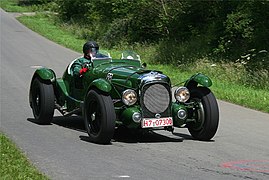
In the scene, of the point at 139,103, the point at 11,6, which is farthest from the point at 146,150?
the point at 11,6

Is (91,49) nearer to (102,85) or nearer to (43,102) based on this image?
(43,102)

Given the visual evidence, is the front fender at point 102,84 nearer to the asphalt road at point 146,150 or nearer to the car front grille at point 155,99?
the car front grille at point 155,99

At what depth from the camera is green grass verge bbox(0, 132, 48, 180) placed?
819cm

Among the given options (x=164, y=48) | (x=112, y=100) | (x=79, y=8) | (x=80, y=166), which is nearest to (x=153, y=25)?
(x=164, y=48)

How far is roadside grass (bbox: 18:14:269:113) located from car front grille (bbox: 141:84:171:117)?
5046mm

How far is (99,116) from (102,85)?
0.53m

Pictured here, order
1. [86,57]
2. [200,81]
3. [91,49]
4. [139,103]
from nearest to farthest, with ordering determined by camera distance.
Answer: [139,103]
[200,81]
[91,49]
[86,57]

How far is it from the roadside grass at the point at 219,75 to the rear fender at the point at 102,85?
5684 mm

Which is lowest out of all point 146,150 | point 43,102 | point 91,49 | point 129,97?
point 146,150

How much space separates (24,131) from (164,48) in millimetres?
17934

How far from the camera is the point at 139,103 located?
11.1 metres

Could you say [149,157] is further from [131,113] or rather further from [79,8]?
[79,8]

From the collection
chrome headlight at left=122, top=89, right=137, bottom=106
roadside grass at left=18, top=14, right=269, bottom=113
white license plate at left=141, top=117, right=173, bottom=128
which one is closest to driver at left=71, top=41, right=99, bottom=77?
chrome headlight at left=122, top=89, right=137, bottom=106

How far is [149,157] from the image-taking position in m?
9.93
